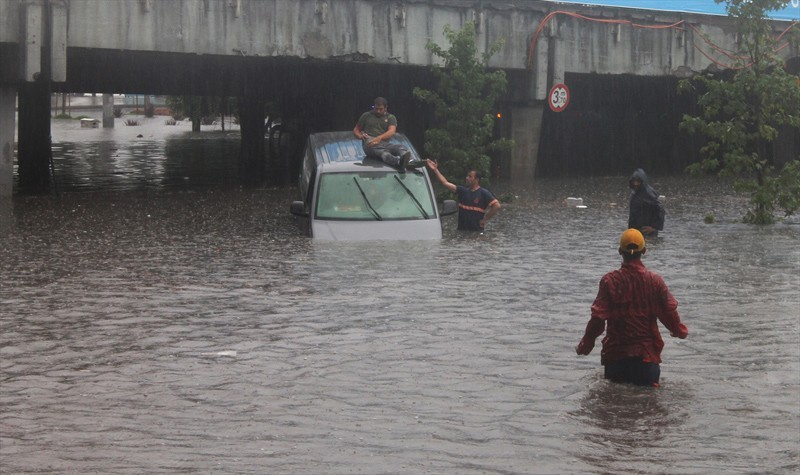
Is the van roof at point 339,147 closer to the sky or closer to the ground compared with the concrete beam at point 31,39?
closer to the ground

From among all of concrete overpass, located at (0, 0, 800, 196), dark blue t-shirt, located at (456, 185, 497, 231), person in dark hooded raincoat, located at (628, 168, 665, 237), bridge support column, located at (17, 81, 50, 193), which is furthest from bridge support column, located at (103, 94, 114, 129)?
person in dark hooded raincoat, located at (628, 168, 665, 237)

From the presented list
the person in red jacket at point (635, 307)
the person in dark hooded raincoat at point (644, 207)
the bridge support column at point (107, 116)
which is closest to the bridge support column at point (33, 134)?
the person in dark hooded raincoat at point (644, 207)

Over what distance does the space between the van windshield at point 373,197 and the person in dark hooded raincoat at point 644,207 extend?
10.00 feet

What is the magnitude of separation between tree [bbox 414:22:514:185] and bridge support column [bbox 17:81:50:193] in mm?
11286

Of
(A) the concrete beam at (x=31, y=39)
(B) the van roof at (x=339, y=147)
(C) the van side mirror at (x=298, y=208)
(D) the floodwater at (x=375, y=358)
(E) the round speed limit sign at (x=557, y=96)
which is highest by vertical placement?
(A) the concrete beam at (x=31, y=39)

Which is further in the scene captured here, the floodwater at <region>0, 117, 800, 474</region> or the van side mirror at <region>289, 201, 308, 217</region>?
the van side mirror at <region>289, 201, 308, 217</region>

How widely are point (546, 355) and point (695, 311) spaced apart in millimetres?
2956

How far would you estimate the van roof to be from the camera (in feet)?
65.0

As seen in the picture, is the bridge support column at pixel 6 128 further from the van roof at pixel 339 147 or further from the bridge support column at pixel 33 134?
the van roof at pixel 339 147

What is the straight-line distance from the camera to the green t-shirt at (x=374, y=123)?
21047mm

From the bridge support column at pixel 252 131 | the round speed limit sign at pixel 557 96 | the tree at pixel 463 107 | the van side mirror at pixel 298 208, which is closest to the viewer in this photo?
the van side mirror at pixel 298 208

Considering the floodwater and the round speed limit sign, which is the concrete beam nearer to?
the floodwater

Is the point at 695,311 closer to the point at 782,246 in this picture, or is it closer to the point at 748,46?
the point at 782,246

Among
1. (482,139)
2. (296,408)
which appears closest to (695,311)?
(296,408)
